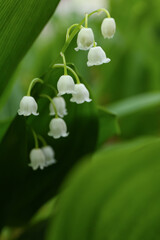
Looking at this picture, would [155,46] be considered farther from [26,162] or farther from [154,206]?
[154,206]

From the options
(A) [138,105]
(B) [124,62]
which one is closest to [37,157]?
(A) [138,105]

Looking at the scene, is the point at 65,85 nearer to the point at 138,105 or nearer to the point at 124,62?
the point at 138,105

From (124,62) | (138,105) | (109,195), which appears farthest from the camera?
(124,62)

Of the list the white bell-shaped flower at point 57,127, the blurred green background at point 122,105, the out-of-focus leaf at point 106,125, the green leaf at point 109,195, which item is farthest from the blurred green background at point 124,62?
the green leaf at point 109,195

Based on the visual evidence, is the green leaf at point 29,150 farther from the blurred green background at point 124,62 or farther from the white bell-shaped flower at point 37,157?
the blurred green background at point 124,62

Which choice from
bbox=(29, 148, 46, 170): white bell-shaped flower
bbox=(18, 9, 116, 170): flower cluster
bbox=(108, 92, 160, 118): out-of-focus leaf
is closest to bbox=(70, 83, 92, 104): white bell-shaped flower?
bbox=(18, 9, 116, 170): flower cluster

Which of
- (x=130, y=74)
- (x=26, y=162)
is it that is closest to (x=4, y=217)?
(x=26, y=162)

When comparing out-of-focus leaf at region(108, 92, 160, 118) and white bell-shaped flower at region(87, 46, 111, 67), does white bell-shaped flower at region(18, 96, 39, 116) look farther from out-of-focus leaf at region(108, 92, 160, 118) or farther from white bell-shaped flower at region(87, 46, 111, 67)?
out-of-focus leaf at region(108, 92, 160, 118)
